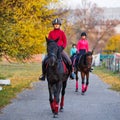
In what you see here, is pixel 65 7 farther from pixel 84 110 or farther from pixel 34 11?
pixel 84 110

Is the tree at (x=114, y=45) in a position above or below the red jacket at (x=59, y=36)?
below

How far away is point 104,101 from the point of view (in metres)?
16.3

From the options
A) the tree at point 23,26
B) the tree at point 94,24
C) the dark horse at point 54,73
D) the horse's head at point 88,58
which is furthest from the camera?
the tree at point 94,24

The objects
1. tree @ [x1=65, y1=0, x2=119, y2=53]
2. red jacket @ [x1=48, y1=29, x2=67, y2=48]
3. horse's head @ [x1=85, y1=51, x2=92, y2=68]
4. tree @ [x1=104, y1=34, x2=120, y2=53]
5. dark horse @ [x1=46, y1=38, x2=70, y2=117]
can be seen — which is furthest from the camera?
tree @ [x1=65, y1=0, x2=119, y2=53]

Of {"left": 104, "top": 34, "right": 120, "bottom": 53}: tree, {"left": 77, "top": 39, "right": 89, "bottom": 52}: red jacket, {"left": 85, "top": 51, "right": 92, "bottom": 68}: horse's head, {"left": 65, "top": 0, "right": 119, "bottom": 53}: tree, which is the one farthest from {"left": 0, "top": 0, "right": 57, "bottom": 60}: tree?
{"left": 65, "top": 0, "right": 119, "bottom": 53}: tree

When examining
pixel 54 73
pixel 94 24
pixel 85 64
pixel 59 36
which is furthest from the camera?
pixel 94 24

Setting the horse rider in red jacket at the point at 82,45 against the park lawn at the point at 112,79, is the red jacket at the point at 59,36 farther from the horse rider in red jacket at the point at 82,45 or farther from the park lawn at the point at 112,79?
the park lawn at the point at 112,79

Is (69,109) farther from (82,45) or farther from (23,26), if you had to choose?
(23,26)

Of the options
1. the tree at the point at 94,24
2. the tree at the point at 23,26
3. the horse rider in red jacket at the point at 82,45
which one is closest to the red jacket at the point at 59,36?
the tree at the point at 23,26

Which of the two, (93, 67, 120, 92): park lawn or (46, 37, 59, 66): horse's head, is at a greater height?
(46, 37, 59, 66): horse's head

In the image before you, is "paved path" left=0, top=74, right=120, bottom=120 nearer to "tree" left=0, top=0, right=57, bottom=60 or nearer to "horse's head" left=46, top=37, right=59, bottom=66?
"horse's head" left=46, top=37, right=59, bottom=66

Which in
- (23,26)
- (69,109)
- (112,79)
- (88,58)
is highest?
(23,26)

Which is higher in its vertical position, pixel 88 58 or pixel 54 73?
pixel 54 73

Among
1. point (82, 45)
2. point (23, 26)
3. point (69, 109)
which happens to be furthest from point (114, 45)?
point (69, 109)
